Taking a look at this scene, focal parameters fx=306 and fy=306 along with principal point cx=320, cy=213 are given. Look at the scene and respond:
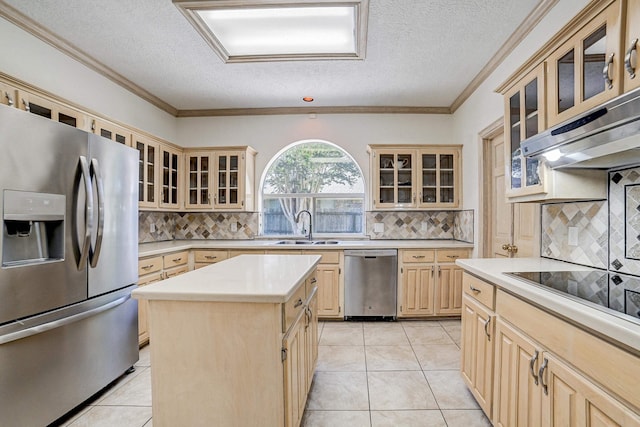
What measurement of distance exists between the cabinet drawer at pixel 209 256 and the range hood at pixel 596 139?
3.18m

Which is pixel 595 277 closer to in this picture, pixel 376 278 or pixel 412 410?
pixel 412 410

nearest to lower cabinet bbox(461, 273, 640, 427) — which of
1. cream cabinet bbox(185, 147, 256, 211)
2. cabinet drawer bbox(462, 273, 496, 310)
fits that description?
cabinet drawer bbox(462, 273, 496, 310)

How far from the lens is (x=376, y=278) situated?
11.7 ft

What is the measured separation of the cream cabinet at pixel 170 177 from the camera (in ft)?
12.0

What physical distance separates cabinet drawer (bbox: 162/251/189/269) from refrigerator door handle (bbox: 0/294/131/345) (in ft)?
2.71

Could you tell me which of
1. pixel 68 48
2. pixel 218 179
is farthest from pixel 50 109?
pixel 218 179

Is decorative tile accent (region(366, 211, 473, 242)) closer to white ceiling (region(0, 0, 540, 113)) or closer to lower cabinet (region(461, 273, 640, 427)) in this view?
white ceiling (region(0, 0, 540, 113))

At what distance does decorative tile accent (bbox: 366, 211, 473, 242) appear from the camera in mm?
4207

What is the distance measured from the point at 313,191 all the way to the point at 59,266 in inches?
120

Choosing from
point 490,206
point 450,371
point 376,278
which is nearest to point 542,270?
point 450,371

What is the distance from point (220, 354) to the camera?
1358 millimetres

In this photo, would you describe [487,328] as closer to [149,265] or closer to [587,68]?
[587,68]

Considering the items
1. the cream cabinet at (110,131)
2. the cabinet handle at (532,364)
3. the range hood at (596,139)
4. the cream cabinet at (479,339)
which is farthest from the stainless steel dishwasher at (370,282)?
the cream cabinet at (110,131)

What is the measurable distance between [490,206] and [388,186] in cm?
121
